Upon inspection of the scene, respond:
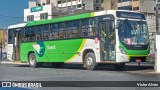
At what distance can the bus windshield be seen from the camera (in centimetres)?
2181

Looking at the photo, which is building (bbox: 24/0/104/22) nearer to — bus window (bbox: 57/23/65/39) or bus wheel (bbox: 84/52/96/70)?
bus window (bbox: 57/23/65/39)

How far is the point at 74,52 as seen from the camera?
24.6 meters

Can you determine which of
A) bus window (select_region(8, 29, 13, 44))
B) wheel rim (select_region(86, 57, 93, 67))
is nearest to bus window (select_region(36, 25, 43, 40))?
bus window (select_region(8, 29, 13, 44))

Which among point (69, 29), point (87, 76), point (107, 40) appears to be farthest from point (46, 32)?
point (87, 76)

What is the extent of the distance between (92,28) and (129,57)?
9.90ft

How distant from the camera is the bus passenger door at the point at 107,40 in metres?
21.9

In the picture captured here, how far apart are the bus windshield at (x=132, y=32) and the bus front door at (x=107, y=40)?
50cm

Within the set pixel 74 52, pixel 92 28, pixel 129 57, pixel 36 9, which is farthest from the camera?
pixel 36 9

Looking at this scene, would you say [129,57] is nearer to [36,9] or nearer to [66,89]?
[66,89]

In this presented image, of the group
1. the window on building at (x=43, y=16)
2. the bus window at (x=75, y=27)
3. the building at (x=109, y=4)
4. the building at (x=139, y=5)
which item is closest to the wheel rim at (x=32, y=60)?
the bus window at (x=75, y=27)

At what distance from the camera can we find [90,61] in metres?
23.0

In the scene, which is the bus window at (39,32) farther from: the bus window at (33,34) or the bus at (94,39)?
the bus window at (33,34)

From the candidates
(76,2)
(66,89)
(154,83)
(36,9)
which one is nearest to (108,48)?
(154,83)

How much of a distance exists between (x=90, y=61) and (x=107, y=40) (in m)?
1.76
